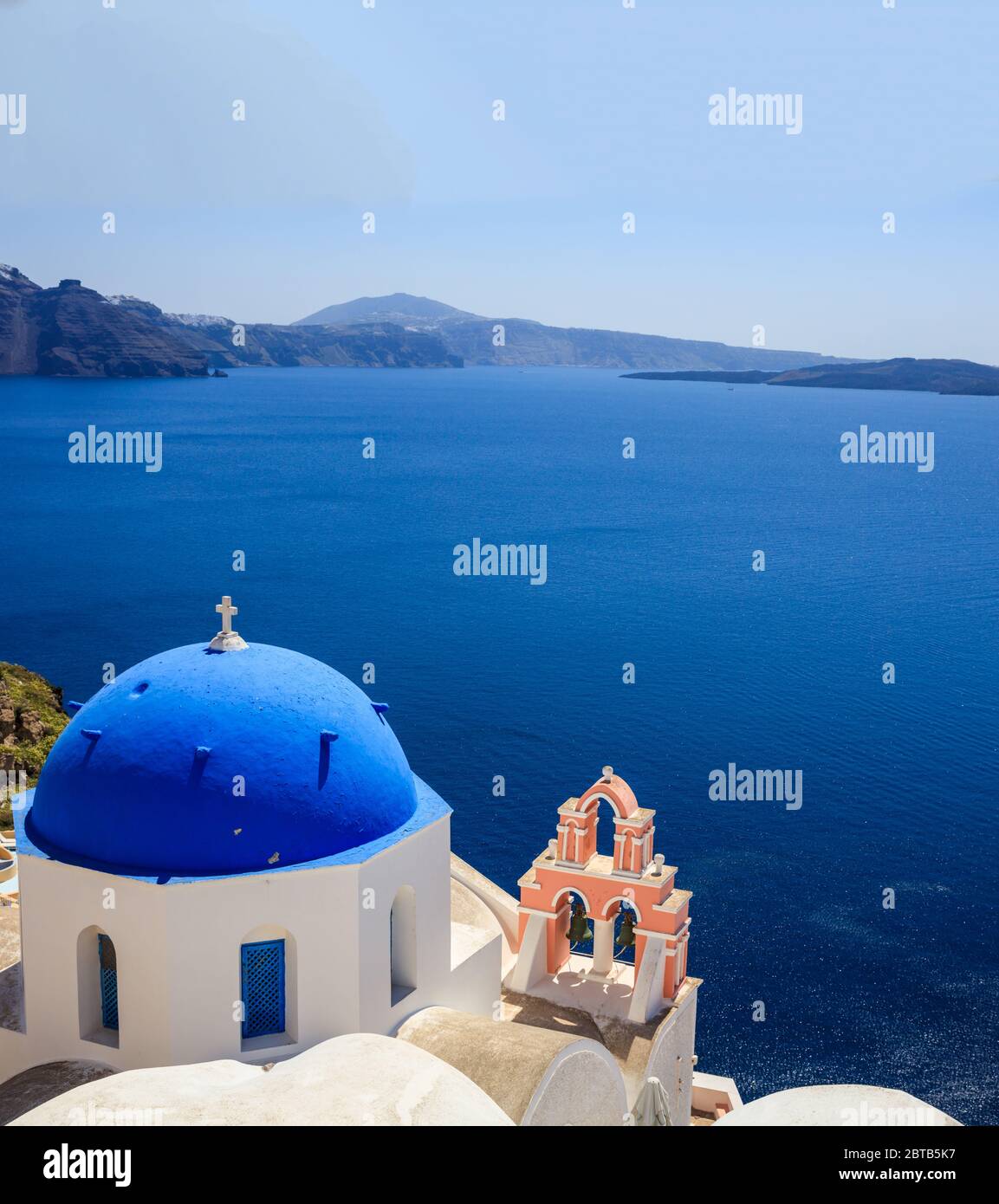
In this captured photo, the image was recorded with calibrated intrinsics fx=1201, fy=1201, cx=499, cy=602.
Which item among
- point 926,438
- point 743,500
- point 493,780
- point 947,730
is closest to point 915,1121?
point 493,780

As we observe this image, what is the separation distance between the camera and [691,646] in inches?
2012

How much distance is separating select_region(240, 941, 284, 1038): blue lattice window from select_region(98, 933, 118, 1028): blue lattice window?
140 centimetres

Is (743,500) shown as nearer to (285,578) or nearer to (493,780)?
(285,578)

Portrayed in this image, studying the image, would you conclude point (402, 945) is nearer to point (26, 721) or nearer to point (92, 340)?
point (26, 721)

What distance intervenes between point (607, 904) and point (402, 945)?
4.12 meters

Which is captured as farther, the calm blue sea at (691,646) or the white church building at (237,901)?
the calm blue sea at (691,646)

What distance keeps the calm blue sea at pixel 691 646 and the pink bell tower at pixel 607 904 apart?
31.4 feet

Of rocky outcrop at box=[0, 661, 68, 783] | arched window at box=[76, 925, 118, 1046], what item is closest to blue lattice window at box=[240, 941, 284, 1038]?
arched window at box=[76, 925, 118, 1046]

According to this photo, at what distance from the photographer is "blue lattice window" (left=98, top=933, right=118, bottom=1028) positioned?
1252 cm

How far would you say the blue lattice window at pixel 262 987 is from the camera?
12281 millimetres

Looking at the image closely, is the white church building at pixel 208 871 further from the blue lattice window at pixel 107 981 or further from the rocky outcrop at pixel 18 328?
the rocky outcrop at pixel 18 328

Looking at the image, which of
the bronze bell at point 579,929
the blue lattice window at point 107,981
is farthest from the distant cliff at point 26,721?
the blue lattice window at point 107,981

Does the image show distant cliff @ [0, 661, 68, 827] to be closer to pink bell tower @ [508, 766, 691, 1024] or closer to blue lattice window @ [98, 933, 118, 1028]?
pink bell tower @ [508, 766, 691, 1024]
